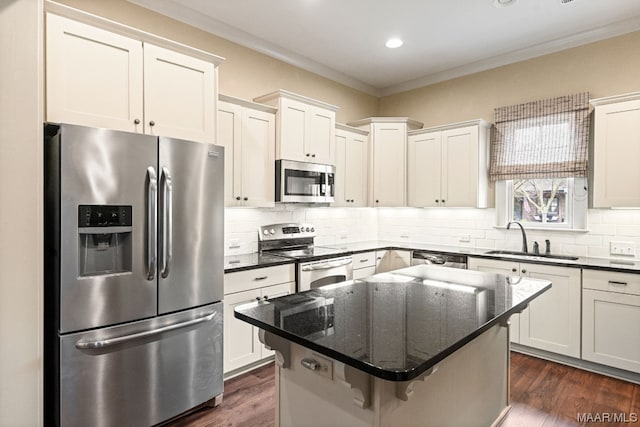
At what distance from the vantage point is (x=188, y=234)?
2.32m

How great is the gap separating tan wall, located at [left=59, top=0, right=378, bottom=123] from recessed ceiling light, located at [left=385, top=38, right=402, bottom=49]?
37.6 inches

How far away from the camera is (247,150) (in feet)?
10.8

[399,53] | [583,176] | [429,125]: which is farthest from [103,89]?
[583,176]

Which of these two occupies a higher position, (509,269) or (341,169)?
(341,169)

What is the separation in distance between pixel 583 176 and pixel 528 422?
7.57 ft

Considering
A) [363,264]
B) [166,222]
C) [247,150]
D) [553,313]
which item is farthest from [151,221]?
[553,313]

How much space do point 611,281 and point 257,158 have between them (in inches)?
122

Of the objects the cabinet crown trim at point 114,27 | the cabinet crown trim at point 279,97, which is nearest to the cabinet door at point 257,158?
the cabinet crown trim at point 279,97

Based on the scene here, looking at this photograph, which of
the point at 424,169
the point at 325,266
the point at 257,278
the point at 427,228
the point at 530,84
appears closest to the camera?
the point at 257,278

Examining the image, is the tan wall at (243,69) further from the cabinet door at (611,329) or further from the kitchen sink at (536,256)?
the cabinet door at (611,329)

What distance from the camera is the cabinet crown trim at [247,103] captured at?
3.09m

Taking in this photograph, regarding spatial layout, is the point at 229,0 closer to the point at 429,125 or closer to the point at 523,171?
the point at 429,125

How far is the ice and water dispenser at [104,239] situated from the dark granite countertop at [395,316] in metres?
0.92

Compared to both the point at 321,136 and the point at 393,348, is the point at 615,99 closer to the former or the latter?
the point at 321,136
